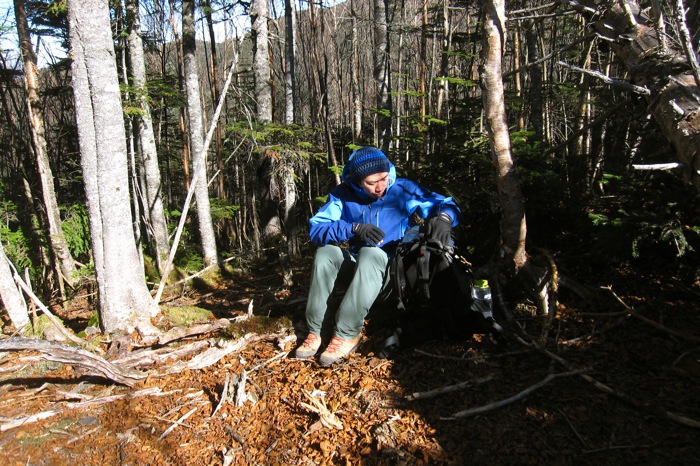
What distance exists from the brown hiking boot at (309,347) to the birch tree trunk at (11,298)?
3.60 metres

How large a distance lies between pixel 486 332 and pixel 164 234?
743 cm

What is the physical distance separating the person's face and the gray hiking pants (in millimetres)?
495

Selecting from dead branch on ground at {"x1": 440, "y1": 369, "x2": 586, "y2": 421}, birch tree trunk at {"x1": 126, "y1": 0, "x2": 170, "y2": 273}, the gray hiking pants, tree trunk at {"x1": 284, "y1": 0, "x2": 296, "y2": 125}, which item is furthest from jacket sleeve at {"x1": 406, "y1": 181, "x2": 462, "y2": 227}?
tree trunk at {"x1": 284, "y1": 0, "x2": 296, "y2": 125}

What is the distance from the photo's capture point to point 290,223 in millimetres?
6340

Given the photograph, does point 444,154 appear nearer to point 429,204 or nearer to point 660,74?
point 429,204

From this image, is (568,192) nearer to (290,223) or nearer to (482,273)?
(482,273)

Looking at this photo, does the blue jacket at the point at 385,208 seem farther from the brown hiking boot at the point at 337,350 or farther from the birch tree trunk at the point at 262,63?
the birch tree trunk at the point at 262,63

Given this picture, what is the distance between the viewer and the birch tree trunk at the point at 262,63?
259 inches

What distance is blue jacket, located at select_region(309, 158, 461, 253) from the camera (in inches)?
132

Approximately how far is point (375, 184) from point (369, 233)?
1.39 ft

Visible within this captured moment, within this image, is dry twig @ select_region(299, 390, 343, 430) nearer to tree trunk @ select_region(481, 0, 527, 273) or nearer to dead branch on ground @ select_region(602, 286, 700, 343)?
tree trunk @ select_region(481, 0, 527, 273)

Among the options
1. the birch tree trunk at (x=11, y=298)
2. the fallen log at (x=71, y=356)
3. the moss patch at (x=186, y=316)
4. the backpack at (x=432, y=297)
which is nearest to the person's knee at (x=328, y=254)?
the backpack at (x=432, y=297)

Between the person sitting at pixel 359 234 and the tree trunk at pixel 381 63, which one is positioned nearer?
the person sitting at pixel 359 234

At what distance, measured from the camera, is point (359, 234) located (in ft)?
10.3
